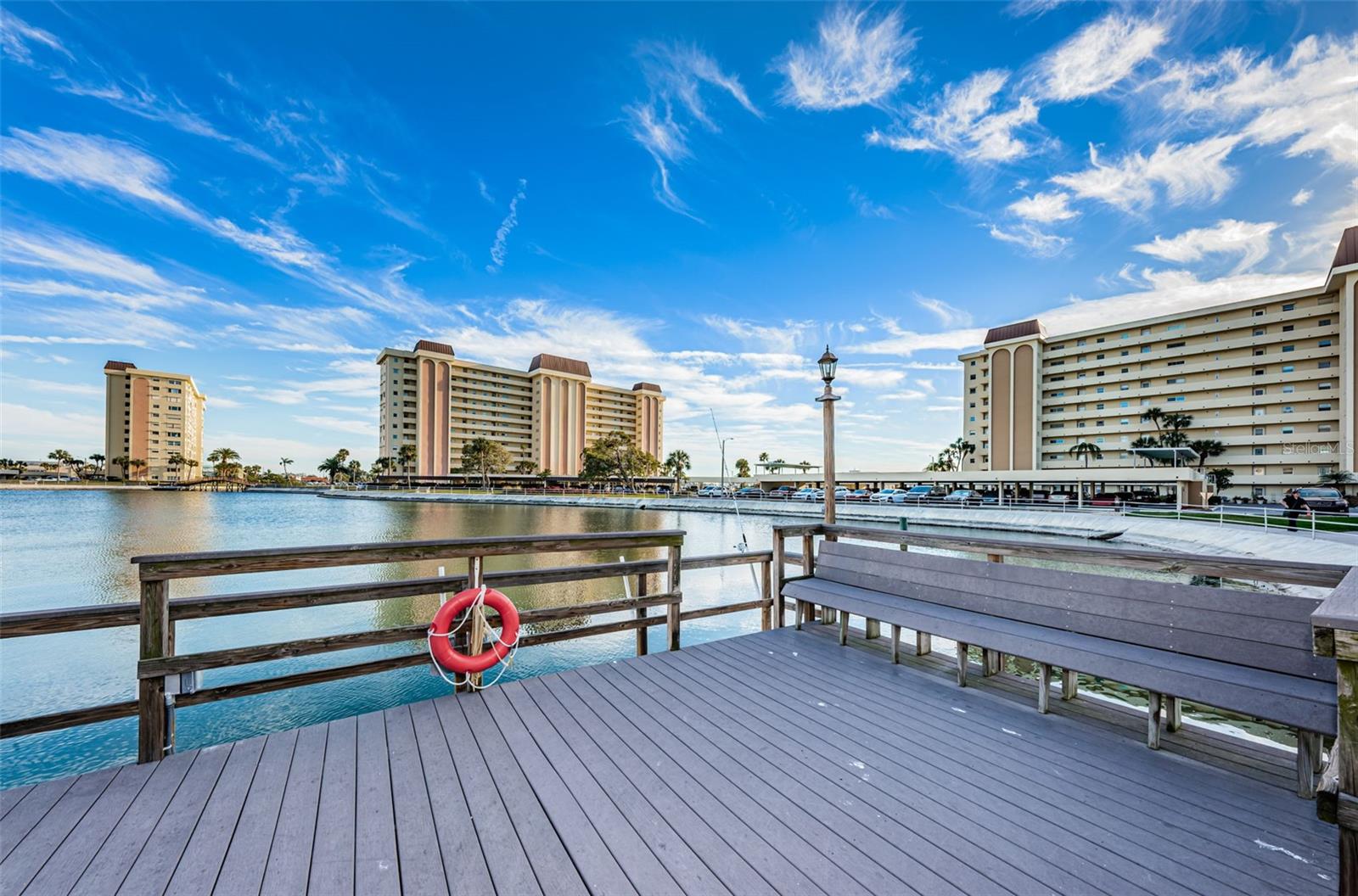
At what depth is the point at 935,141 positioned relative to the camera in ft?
43.8

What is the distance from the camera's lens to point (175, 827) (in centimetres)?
183

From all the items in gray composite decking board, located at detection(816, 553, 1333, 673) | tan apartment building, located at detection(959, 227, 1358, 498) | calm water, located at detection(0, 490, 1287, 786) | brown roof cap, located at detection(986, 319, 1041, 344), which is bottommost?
calm water, located at detection(0, 490, 1287, 786)

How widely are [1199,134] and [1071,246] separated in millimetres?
10778

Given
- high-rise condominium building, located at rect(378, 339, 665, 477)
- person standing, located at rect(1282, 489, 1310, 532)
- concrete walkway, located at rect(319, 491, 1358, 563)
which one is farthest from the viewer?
high-rise condominium building, located at rect(378, 339, 665, 477)

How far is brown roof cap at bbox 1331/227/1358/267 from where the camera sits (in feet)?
117

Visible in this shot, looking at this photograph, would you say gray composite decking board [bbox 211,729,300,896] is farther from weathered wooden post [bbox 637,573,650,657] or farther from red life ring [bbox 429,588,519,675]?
weathered wooden post [bbox 637,573,650,657]

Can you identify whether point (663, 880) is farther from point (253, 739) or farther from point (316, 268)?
point (316, 268)

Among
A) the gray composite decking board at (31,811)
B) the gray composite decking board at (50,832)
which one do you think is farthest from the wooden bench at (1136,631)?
the gray composite decking board at (31,811)

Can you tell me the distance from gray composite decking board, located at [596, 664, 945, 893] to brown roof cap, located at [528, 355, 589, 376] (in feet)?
276

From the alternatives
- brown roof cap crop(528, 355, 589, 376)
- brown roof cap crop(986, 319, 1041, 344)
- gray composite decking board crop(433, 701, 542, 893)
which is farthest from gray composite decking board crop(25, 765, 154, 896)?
brown roof cap crop(528, 355, 589, 376)

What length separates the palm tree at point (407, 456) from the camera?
2776 inches

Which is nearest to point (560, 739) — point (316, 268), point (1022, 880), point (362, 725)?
point (362, 725)

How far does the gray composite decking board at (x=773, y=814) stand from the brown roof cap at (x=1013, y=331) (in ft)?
213

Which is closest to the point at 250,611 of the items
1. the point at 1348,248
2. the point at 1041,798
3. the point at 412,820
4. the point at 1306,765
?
the point at 412,820
